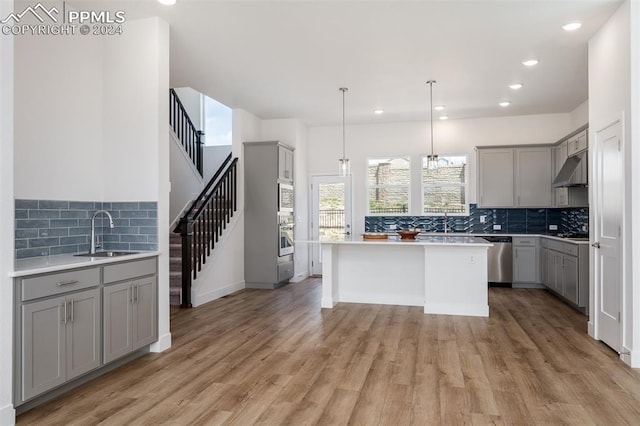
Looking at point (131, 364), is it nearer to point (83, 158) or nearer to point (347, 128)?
point (83, 158)

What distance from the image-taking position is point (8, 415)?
2.64 m

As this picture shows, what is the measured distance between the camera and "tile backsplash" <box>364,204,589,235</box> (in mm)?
7957

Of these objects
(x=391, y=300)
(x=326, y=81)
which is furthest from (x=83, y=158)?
(x=391, y=300)

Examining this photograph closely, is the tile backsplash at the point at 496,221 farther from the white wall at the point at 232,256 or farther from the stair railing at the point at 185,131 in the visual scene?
the stair railing at the point at 185,131

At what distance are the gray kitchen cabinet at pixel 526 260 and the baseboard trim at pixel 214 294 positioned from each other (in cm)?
476

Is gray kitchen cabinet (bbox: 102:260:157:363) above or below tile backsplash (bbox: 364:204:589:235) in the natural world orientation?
below

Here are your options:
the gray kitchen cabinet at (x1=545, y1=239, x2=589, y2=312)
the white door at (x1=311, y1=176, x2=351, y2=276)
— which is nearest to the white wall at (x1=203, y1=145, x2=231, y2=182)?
the white door at (x1=311, y1=176, x2=351, y2=276)

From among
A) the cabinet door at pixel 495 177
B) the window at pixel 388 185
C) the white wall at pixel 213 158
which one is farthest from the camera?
the white wall at pixel 213 158

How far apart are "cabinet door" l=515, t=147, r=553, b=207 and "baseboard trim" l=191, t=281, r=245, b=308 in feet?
16.9

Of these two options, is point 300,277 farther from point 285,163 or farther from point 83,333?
point 83,333

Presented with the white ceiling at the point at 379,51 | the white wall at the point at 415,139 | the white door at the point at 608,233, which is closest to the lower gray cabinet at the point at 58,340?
the white ceiling at the point at 379,51

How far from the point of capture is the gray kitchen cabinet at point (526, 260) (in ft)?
24.7

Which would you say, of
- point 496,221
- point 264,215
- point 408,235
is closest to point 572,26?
point 408,235

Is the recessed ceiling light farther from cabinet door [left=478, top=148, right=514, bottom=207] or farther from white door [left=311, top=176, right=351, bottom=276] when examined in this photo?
white door [left=311, top=176, right=351, bottom=276]
